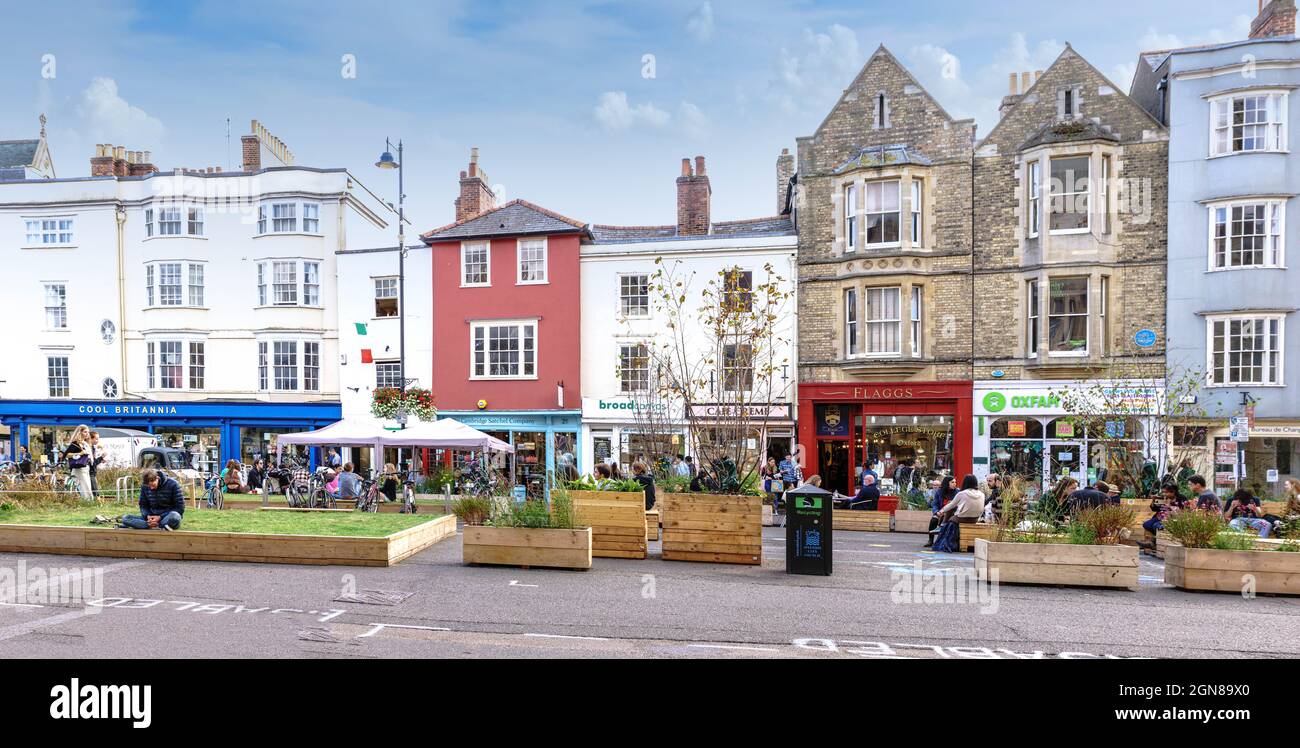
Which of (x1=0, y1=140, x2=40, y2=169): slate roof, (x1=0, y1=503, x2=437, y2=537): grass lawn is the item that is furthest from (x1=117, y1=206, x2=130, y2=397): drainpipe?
(x1=0, y1=503, x2=437, y2=537): grass lawn

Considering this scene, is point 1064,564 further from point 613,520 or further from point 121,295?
point 121,295

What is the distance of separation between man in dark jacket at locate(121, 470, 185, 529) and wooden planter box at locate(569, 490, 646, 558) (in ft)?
20.1

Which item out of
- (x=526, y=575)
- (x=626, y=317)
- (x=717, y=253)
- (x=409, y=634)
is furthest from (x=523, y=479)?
(x=409, y=634)

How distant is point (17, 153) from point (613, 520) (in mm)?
37441

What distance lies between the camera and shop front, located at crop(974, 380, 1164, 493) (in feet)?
72.6

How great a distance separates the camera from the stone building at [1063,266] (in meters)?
22.6

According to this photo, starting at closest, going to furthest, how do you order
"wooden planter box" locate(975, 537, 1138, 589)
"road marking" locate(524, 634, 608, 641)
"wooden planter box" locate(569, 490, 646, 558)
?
"road marking" locate(524, 634, 608, 641) → "wooden planter box" locate(975, 537, 1138, 589) → "wooden planter box" locate(569, 490, 646, 558)

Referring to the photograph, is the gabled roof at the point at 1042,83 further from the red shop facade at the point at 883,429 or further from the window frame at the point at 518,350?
the window frame at the point at 518,350

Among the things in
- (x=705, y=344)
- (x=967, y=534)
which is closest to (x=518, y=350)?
(x=705, y=344)

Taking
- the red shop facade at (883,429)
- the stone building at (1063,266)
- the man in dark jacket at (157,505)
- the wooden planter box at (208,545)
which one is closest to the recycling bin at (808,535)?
the wooden planter box at (208,545)

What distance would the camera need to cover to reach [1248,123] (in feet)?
71.3

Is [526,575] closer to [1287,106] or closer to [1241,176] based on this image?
[1241,176]

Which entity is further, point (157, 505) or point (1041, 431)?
point (1041, 431)

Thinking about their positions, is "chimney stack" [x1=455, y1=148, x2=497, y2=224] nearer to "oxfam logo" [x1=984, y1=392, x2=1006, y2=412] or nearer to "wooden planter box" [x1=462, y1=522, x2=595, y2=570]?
"oxfam logo" [x1=984, y1=392, x2=1006, y2=412]
